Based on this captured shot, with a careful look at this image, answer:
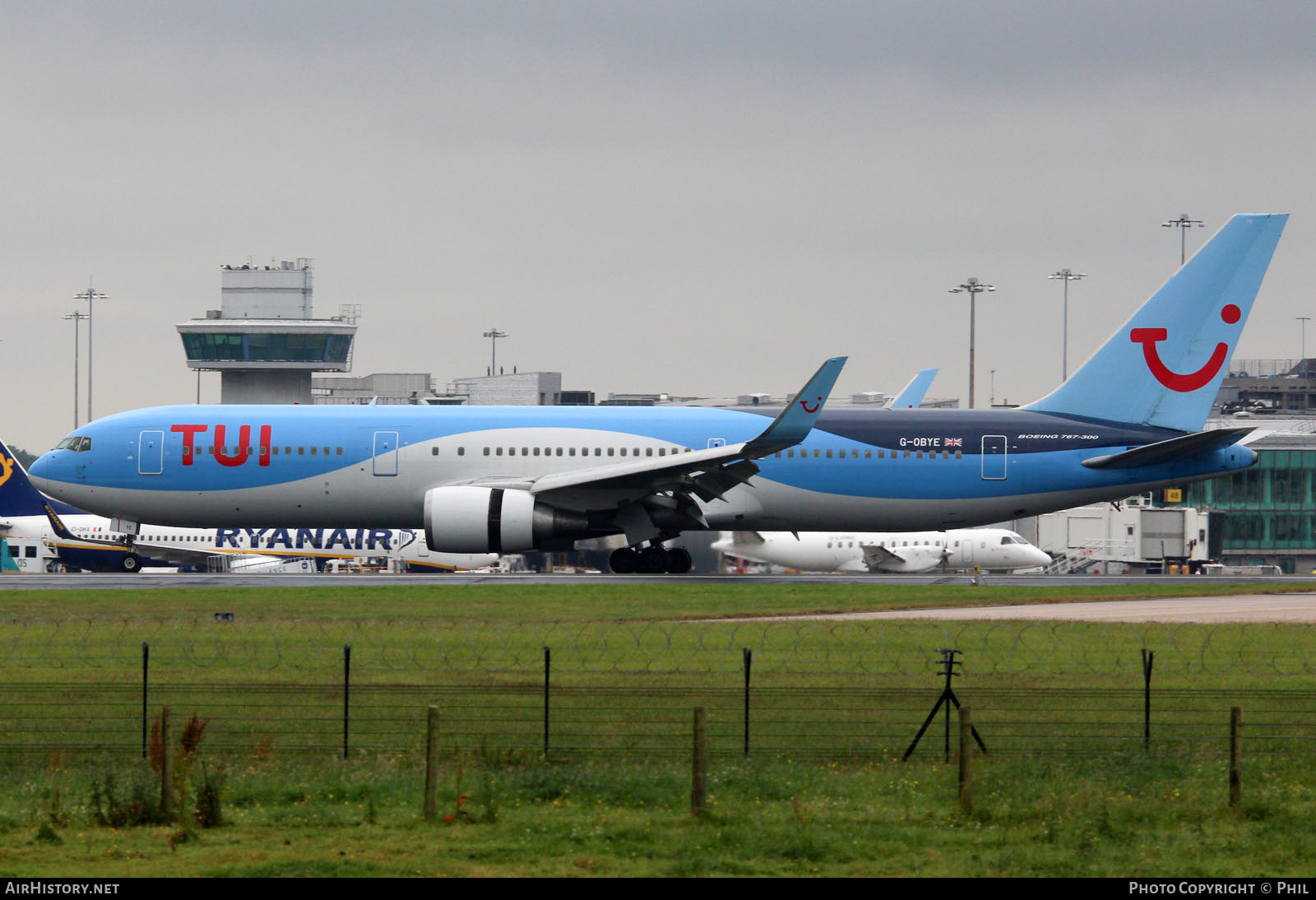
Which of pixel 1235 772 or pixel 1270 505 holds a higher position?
pixel 1270 505

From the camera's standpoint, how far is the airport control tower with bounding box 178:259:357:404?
84688 mm

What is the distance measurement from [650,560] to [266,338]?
48123 millimetres

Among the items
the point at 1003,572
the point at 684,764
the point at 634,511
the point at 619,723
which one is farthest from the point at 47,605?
the point at 1003,572

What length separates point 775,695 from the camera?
1980 cm

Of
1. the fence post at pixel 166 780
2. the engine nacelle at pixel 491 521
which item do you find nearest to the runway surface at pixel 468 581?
the engine nacelle at pixel 491 521

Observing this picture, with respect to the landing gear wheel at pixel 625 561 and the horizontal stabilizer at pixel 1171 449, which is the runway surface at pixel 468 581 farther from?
the horizontal stabilizer at pixel 1171 449

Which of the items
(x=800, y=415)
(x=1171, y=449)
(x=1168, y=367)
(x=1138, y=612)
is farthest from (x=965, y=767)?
(x=1168, y=367)

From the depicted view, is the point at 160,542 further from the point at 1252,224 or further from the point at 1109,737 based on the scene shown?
the point at 1109,737

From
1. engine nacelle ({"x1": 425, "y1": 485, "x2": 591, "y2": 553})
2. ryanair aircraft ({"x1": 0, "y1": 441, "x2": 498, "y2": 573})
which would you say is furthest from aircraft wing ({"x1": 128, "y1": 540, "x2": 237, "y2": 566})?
engine nacelle ({"x1": 425, "y1": 485, "x2": 591, "y2": 553})

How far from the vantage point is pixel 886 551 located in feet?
219

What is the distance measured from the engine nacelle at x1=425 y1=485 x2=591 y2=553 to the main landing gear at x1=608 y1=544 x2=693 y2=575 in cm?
435

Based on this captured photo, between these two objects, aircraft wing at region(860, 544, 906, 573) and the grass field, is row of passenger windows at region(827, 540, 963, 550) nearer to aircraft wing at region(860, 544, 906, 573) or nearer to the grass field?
aircraft wing at region(860, 544, 906, 573)

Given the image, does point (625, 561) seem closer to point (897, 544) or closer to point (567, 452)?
point (567, 452)

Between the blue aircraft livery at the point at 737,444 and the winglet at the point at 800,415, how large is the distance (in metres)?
2.60
